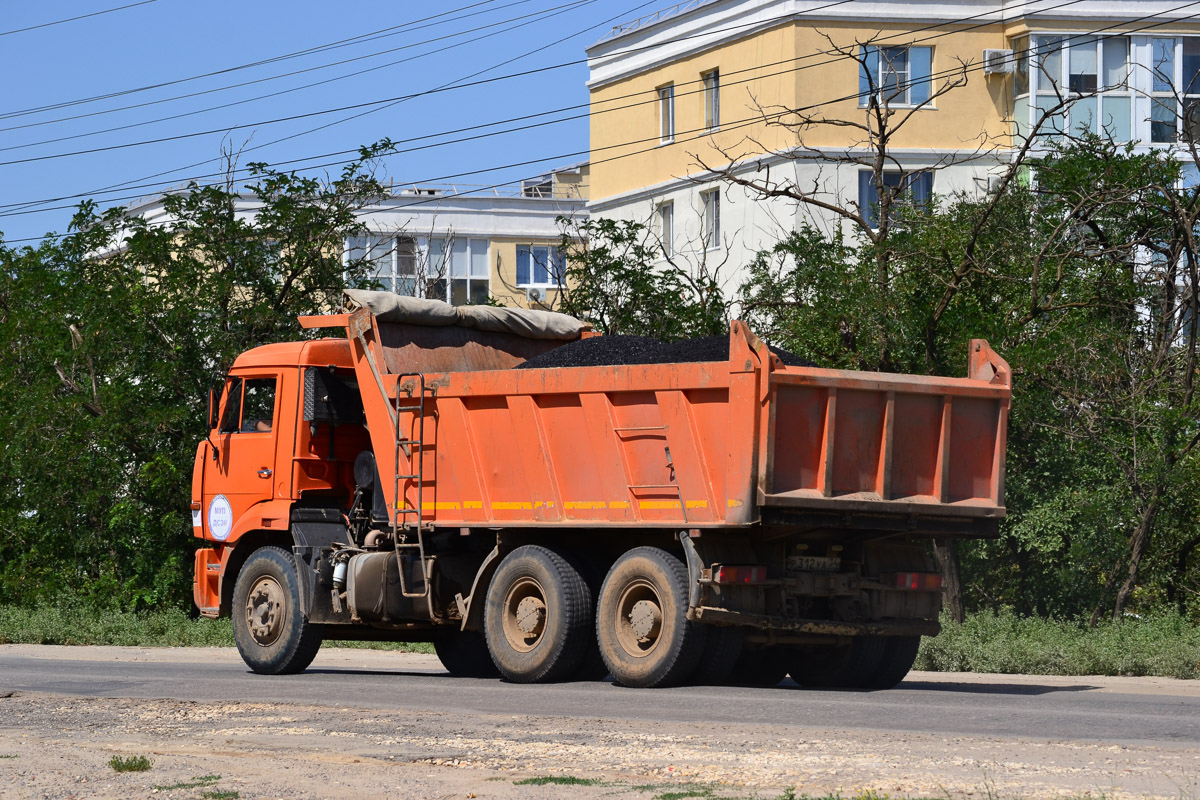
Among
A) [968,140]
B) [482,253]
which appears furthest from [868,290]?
[482,253]

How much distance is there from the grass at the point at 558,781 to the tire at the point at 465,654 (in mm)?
8812

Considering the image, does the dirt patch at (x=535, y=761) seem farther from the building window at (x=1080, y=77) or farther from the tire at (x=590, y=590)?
the building window at (x=1080, y=77)

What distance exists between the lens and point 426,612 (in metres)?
15.5

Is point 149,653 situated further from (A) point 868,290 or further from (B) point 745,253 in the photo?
(B) point 745,253

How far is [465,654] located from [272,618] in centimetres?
211

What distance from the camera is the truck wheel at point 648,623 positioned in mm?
13070

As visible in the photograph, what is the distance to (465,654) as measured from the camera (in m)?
17.3

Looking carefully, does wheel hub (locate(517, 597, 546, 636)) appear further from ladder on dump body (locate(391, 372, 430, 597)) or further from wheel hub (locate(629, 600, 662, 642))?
ladder on dump body (locate(391, 372, 430, 597))

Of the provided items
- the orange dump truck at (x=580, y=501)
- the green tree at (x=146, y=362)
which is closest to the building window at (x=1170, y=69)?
the green tree at (x=146, y=362)

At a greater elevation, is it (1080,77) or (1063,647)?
(1080,77)

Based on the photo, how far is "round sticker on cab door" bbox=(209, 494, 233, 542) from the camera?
16859 millimetres

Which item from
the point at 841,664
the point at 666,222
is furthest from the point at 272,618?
the point at 666,222

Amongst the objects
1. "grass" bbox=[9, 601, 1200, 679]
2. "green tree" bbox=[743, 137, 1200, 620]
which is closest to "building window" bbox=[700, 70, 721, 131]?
"green tree" bbox=[743, 137, 1200, 620]

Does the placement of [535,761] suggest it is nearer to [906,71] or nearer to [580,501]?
[580,501]
